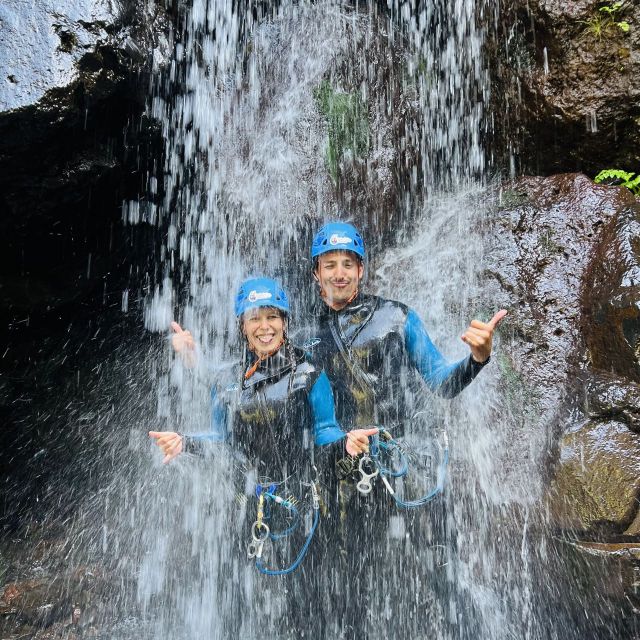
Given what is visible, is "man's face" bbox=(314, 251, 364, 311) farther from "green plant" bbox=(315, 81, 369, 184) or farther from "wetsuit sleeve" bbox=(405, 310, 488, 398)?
"green plant" bbox=(315, 81, 369, 184)

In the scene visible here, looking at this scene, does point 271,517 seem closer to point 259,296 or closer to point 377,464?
point 377,464

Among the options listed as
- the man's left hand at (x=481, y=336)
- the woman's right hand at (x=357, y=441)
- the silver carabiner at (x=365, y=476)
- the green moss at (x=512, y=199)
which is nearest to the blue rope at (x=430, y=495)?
the silver carabiner at (x=365, y=476)

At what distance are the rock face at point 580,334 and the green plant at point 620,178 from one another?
0.67 metres

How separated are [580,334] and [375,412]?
2158 mm

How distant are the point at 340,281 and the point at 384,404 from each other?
0.89 meters

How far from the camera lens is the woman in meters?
3.89

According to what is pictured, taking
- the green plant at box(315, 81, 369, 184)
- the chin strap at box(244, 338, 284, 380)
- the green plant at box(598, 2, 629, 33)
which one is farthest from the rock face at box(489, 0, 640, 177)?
the chin strap at box(244, 338, 284, 380)

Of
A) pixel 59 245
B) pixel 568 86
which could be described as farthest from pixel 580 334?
pixel 59 245

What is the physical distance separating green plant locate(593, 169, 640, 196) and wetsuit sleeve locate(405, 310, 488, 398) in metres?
3.46

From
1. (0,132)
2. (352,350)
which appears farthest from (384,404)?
(0,132)

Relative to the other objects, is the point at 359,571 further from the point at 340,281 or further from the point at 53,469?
the point at 53,469

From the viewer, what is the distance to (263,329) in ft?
13.1

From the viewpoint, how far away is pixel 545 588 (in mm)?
4395

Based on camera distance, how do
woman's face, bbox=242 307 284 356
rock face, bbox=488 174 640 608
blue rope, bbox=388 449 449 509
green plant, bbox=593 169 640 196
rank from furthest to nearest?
green plant, bbox=593 169 640 196 < rock face, bbox=488 174 640 608 < woman's face, bbox=242 307 284 356 < blue rope, bbox=388 449 449 509
